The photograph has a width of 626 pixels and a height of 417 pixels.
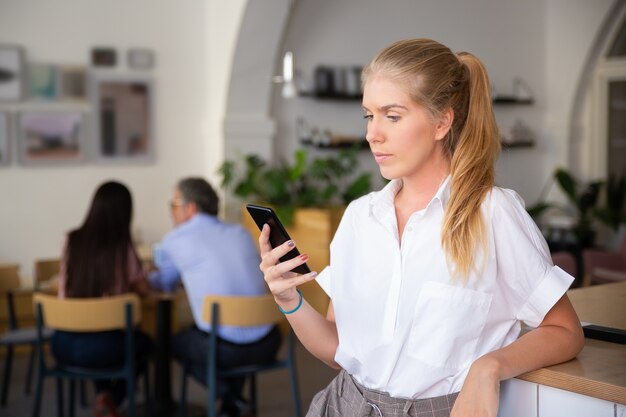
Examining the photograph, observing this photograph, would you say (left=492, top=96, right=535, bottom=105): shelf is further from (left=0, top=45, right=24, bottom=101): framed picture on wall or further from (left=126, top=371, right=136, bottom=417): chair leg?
(left=126, top=371, right=136, bottom=417): chair leg

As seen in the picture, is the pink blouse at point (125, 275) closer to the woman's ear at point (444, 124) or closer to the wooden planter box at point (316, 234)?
the wooden planter box at point (316, 234)

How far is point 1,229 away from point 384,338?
19.3 ft

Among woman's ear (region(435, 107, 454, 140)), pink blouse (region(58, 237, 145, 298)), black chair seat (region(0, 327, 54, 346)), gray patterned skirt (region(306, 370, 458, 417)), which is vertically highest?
woman's ear (region(435, 107, 454, 140))

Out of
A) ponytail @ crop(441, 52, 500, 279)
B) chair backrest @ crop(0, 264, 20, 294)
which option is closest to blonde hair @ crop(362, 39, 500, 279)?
ponytail @ crop(441, 52, 500, 279)

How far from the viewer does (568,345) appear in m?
1.57

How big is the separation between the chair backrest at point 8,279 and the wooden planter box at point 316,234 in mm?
2006

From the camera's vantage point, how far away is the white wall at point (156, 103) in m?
6.94

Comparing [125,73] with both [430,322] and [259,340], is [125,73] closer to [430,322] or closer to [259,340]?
[259,340]

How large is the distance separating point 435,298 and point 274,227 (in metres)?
0.34

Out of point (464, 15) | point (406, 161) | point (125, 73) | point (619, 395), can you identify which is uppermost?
point (464, 15)

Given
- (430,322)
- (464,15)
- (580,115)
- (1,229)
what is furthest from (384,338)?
(580,115)

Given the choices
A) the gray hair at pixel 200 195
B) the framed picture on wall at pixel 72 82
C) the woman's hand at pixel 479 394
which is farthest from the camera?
the framed picture on wall at pixel 72 82

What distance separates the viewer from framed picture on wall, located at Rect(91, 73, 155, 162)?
7238 millimetres

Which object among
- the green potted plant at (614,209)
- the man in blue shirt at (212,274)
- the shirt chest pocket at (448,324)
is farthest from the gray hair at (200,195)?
the green potted plant at (614,209)
